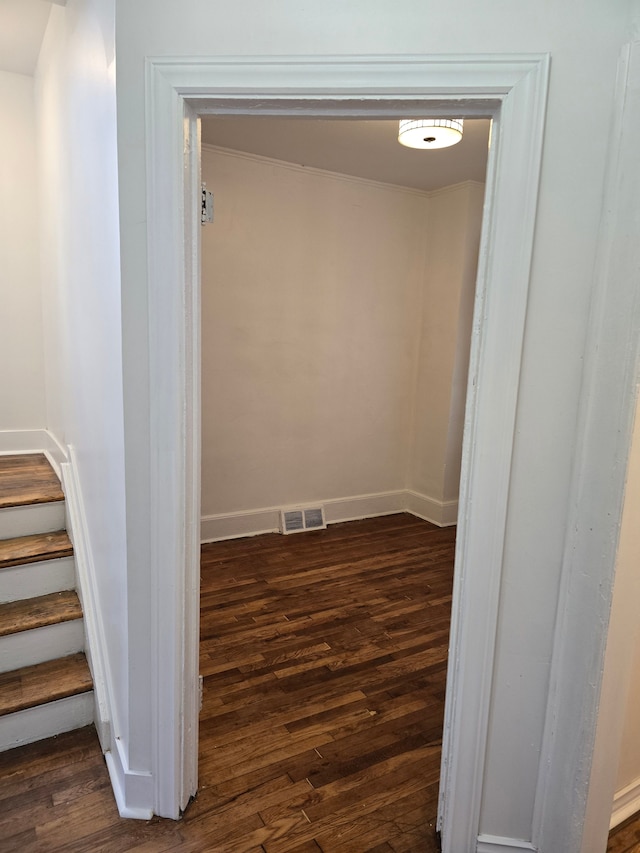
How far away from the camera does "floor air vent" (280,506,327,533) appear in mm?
4059

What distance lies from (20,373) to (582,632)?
309 cm

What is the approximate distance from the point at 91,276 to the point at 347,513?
3009mm

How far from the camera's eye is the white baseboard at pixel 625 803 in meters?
1.70

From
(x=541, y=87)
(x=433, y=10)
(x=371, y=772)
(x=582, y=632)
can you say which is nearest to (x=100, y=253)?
(x=433, y=10)

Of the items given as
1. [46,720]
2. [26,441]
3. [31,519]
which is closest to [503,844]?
[46,720]

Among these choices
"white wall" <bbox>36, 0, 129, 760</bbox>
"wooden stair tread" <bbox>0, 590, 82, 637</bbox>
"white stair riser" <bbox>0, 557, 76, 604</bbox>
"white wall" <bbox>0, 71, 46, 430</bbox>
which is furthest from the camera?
"white wall" <bbox>0, 71, 46, 430</bbox>

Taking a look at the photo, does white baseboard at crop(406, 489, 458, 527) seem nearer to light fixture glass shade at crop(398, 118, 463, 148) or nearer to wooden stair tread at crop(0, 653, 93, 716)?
light fixture glass shade at crop(398, 118, 463, 148)

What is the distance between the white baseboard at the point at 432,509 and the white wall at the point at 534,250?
2889 mm

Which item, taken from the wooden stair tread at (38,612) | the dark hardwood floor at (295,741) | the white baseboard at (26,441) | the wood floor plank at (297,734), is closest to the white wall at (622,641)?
the dark hardwood floor at (295,741)

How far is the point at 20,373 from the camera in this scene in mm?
3162

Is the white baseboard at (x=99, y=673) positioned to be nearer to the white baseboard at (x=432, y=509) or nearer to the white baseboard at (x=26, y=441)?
the white baseboard at (x=26, y=441)

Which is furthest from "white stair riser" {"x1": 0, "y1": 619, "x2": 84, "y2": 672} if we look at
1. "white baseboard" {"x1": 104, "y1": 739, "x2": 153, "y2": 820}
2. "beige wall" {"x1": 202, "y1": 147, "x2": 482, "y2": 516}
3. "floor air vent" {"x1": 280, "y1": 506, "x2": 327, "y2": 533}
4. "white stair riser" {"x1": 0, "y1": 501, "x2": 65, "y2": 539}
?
"floor air vent" {"x1": 280, "y1": 506, "x2": 327, "y2": 533}

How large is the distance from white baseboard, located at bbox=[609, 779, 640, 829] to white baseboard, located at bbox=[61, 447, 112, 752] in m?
1.63

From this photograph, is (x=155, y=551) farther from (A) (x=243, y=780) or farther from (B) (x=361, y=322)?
(B) (x=361, y=322)
